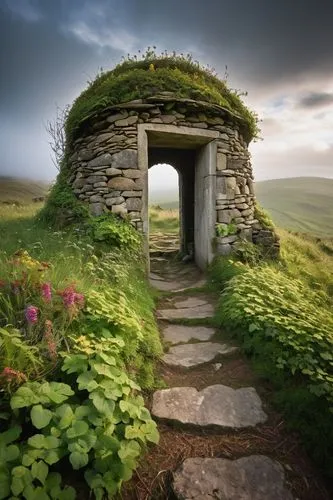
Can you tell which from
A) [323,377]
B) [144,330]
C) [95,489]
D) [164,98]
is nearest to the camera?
[95,489]

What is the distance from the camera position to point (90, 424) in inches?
69.0

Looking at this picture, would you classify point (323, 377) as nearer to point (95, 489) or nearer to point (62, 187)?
point (95, 489)

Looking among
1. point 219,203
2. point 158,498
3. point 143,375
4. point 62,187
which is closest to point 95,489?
point 158,498

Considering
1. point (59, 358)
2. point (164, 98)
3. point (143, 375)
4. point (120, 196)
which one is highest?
point (164, 98)

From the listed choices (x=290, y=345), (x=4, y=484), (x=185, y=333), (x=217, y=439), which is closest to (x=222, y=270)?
(x=185, y=333)

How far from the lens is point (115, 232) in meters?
5.15

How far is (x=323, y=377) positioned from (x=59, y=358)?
7.29 feet

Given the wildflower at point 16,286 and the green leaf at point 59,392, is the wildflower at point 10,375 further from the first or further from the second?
the wildflower at point 16,286

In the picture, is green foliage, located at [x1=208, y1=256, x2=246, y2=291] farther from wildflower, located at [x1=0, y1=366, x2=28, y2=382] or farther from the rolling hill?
the rolling hill

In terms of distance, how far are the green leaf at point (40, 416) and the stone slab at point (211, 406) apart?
40.3 inches

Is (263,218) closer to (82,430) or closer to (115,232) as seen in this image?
(115,232)

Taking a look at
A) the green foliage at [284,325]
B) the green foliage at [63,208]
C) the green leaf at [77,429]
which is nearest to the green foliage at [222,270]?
the green foliage at [284,325]

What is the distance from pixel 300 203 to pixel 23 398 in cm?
6870

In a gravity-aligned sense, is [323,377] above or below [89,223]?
below
